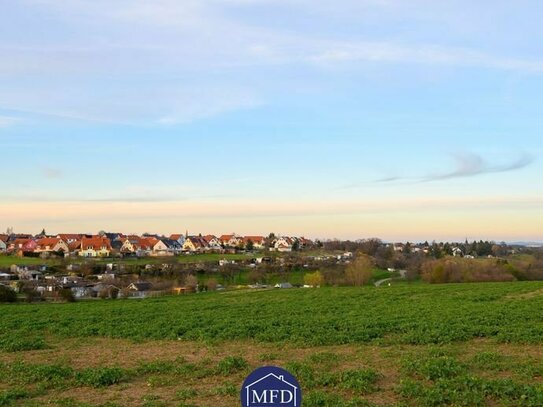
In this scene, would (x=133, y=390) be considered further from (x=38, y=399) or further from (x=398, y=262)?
(x=398, y=262)

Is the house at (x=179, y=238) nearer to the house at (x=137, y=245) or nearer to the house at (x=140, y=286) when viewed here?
the house at (x=137, y=245)

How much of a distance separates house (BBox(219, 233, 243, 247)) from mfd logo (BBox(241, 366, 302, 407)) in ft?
393

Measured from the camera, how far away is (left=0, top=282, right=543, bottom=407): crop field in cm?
920

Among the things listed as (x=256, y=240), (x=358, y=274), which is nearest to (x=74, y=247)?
(x=256, y=240)

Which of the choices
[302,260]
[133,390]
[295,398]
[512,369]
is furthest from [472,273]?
[295,398]

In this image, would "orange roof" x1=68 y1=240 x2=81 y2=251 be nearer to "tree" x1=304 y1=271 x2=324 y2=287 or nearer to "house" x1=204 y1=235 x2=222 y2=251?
"house" x1=204 y1=235 x2=222 y2=251

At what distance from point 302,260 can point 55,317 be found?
6099 cm

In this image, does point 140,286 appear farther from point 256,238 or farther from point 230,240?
point 256,238

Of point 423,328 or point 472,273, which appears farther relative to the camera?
point 472,273

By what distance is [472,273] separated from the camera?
189 ft

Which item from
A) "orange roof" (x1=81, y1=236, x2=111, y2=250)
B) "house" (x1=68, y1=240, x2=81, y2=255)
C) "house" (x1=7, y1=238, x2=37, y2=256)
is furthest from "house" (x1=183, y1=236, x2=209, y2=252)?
"house" (x1=7, y1=238, x2=37, y2=256)

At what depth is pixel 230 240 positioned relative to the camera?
13262 cm

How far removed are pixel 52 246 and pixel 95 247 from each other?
7.00 m

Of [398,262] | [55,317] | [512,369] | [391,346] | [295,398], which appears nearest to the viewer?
[295,398]
